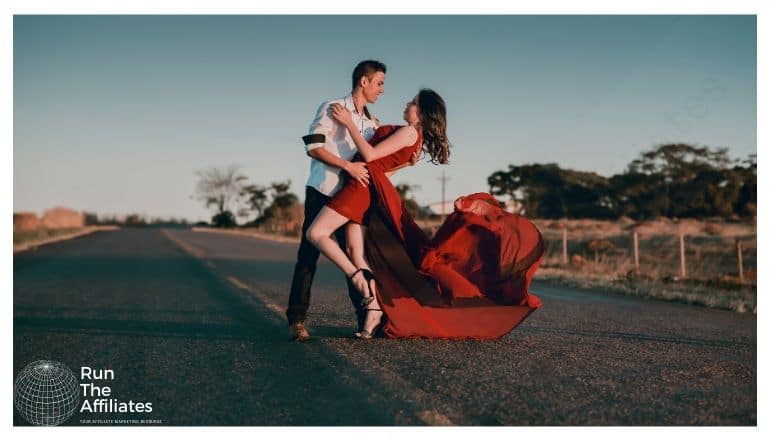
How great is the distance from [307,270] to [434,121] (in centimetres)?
137

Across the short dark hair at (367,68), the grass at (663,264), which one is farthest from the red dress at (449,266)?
the grass at (663,264)

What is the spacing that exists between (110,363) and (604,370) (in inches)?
110

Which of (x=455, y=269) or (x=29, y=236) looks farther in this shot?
(x=29, y=236)

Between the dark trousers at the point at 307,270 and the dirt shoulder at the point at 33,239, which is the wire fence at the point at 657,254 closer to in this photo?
the dark trousers at the point at 307,270

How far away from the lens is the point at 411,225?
4.70 metres

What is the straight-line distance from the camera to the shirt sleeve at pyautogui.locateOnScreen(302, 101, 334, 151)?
174 inches

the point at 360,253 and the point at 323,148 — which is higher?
the point at 323,148

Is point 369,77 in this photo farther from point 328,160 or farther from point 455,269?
point 455,269

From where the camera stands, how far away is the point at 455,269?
4.52 metres

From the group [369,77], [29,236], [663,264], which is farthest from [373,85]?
[29,236]

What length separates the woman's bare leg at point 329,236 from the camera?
176 inches

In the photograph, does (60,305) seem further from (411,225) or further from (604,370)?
(604,370)

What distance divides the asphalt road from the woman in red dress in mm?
194

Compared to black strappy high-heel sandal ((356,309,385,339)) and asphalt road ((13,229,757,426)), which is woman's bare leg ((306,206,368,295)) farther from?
asphalt road ((13,229,757,426))
